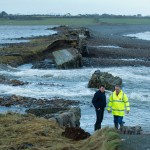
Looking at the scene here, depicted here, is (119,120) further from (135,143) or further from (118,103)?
(135,143)

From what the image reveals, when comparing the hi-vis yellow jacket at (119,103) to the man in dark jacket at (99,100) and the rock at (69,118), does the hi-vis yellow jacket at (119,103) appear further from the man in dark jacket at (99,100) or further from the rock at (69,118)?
the rock at (69,118)

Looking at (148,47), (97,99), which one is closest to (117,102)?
(97,99)

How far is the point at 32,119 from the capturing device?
14648 mm

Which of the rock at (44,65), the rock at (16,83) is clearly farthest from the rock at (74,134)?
the rock at (44,65)

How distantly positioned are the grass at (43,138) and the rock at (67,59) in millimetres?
25566

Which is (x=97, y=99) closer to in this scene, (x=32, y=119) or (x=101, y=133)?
(x=32, y=119)

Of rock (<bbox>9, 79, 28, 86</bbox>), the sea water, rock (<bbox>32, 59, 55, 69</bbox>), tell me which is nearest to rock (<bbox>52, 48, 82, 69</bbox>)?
rock (<bbox>32, 59, 55, 69</bbox>)

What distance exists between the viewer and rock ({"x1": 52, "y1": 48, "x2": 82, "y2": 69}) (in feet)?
130

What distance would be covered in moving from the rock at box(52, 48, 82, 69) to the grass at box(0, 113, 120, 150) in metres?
25.6

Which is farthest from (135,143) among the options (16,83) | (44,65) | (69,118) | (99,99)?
(44,65)

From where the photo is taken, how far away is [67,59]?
4022cm

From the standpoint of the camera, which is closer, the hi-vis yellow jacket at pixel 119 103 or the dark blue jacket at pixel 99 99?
the hi-vis yellow jacket at pixel 119 103

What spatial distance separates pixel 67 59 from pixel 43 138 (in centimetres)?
2840

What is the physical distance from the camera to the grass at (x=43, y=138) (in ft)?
36.5
